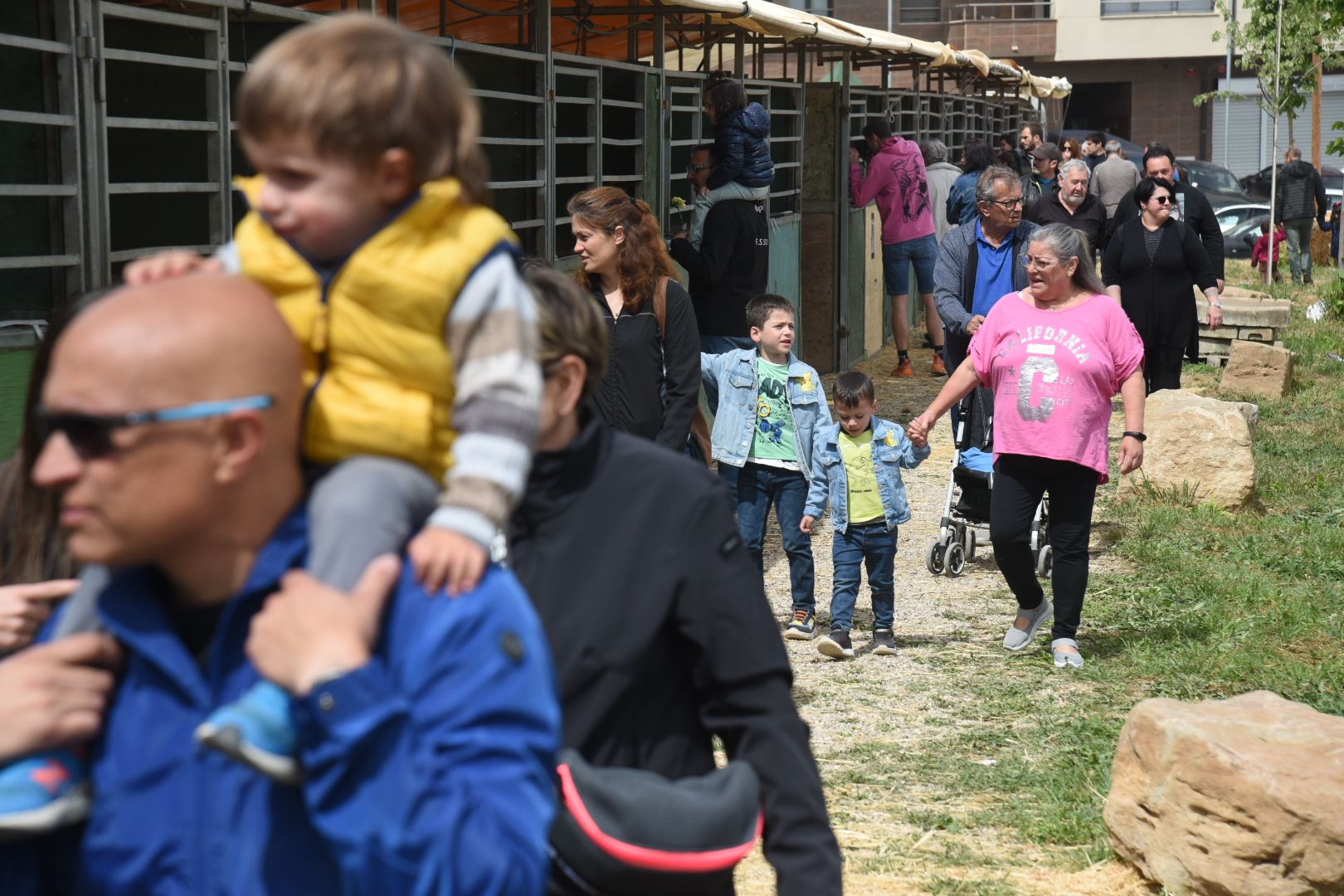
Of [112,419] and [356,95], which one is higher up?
[356,95]

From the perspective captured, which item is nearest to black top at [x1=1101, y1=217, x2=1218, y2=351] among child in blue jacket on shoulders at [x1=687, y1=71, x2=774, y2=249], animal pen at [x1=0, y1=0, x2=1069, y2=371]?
child in blue jacket on shoulders at [x1=687, y1=71, x2=774, y2=249]

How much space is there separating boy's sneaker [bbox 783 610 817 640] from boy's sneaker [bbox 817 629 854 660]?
0.61ft

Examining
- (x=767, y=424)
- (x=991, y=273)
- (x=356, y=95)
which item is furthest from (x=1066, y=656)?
(x=356, y=95)

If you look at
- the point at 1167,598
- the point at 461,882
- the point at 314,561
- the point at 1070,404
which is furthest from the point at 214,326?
the point at 1167,598

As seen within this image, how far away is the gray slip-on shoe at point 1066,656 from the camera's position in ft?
23.6

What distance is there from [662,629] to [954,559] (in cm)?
697

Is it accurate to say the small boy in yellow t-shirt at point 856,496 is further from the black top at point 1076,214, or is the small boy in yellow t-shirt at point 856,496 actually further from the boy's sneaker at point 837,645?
the black top at point 1076,214

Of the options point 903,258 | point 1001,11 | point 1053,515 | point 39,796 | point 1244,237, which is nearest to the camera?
point 39,796

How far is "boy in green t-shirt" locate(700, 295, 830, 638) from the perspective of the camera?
7.33 metres

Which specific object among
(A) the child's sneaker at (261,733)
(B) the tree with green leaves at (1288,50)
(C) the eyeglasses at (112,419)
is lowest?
(A) the child's sneaker at (261,733)

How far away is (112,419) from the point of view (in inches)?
61.4

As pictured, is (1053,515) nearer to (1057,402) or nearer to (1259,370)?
(1057,402)

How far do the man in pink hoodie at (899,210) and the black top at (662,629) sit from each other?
12980 mm

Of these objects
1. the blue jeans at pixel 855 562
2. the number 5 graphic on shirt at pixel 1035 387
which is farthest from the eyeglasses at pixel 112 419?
the blue jeans at pixel 855 562
